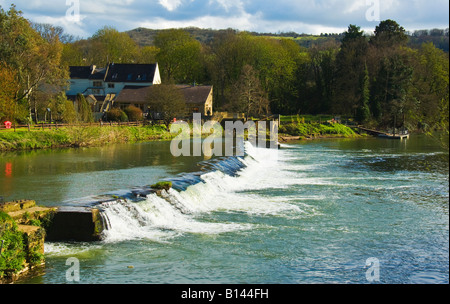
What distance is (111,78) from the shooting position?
72.1 meters

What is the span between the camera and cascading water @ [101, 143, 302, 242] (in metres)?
14.9

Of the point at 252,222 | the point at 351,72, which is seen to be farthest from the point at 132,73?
the point at 252,222

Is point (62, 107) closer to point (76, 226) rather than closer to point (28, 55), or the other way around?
point (28, 55)

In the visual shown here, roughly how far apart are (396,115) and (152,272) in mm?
55051

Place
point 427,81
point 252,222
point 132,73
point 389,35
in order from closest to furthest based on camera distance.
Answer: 1. point 252,222
2. point 427,81
3. point 132,73
4. point 389,35

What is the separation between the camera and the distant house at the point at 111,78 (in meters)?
71.1

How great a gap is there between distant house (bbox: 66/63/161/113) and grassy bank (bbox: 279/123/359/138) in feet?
75.4

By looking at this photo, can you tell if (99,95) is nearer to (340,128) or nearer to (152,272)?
(340,128)

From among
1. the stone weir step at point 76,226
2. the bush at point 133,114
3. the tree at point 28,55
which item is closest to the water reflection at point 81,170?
the stone weir step at point 76,226

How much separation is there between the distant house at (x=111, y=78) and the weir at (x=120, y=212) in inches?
2038

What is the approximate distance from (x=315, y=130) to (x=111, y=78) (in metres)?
32.1

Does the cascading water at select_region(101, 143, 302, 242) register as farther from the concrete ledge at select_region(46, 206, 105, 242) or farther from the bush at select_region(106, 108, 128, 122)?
the bush at select_region(106, 108, 128, 122)

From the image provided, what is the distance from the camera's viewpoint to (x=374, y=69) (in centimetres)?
6831
